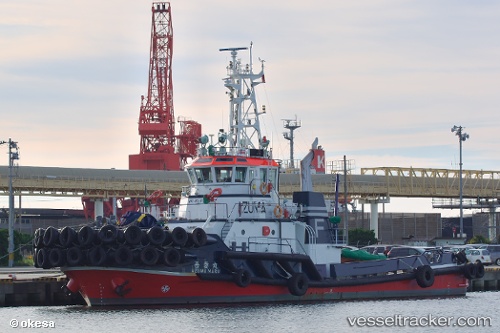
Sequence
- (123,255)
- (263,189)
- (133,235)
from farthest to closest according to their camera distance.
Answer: (263,189)
(133,235)
(123,255)

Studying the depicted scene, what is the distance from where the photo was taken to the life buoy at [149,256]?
3972cm

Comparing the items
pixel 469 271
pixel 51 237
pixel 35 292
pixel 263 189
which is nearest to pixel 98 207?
pixel 35 292

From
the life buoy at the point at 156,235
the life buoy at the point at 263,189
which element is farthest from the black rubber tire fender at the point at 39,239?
the life buoy at the point at 263,189

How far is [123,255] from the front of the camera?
130 ft

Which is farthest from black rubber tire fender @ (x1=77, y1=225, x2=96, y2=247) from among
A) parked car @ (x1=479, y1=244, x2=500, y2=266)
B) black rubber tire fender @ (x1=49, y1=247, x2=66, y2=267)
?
parked car @ (x1=479, y1=244, x2=500, y2=266)

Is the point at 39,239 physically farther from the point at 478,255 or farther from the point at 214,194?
the point at 478,255

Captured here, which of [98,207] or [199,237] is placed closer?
[199,237]

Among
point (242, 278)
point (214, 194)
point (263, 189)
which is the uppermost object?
point (263, 189)

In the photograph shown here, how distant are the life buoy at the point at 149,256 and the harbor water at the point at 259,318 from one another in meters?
1.82

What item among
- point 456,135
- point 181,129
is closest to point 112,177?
point 181,129

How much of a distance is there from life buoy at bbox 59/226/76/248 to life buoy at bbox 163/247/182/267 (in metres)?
3.58

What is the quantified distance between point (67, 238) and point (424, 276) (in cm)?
1666

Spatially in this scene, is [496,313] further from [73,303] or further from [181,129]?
[181,129]

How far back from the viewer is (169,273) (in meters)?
40.4
